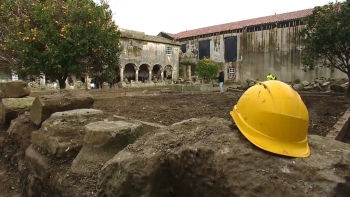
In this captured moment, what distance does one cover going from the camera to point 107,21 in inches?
363

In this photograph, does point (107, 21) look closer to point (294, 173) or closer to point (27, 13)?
point (27, 13)

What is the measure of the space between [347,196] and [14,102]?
20.7 ft

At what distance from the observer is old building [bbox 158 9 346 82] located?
22234 millimetres

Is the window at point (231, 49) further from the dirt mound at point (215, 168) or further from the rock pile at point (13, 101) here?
the dirt mound at point (215, 168)

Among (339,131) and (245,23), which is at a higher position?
(245,23)

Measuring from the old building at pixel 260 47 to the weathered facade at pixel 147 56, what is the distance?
3.44 metres

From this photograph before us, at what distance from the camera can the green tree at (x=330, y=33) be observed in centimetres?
759

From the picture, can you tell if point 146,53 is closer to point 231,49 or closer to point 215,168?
point 231,49

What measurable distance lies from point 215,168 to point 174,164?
376 millimetres

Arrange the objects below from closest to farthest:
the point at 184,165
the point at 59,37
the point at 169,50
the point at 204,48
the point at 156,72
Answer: the point at 184,165 < the point at 59,37 < the point at 169,50 < the point at 204,48 < the point at 156,72

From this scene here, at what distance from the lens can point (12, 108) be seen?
5.56 meters

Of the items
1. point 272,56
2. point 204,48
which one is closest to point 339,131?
point 272,56

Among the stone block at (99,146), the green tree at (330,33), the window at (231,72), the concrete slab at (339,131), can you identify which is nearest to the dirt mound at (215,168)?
the stone block at (99,146)

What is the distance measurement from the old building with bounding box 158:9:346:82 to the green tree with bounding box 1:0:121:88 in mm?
18478
